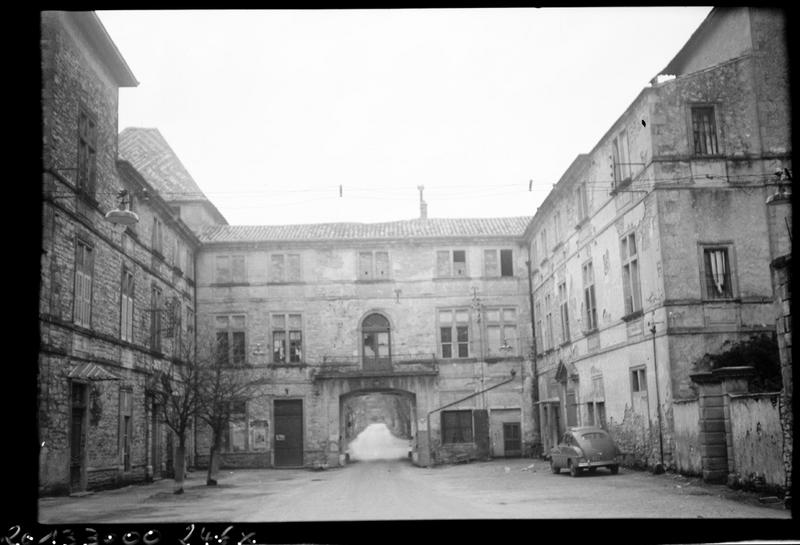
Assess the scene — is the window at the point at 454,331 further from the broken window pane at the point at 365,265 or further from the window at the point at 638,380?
the window at the point at 638,380

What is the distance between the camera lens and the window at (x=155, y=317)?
88.6ft

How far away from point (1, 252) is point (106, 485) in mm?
11644

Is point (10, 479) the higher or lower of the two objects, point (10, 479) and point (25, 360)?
the lower

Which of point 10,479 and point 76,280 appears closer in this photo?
point 10,479

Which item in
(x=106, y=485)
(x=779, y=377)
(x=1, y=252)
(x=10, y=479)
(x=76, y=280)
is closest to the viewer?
(x=1, y=252)

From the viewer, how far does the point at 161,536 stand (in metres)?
10.8

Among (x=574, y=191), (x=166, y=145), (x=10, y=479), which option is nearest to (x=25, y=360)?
(x=10, y=479)

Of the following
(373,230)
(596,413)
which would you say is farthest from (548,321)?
(373,230)

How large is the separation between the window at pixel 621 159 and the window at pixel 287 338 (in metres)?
16.9

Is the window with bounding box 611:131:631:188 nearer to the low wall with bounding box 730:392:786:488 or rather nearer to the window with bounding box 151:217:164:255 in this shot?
the low wall with bounding box 730:392:786:488

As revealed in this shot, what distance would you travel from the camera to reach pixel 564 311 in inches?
1137

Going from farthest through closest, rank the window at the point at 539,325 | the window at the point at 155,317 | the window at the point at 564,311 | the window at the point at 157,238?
the window at the point at 539,325
the window at the point at 564,311
the window at the point at 157,238
the window at the point at 155,317

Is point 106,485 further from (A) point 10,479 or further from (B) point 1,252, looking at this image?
(B) point 1,252

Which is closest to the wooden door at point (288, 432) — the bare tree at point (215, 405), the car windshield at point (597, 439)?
the bare tree at point (215, 405)
